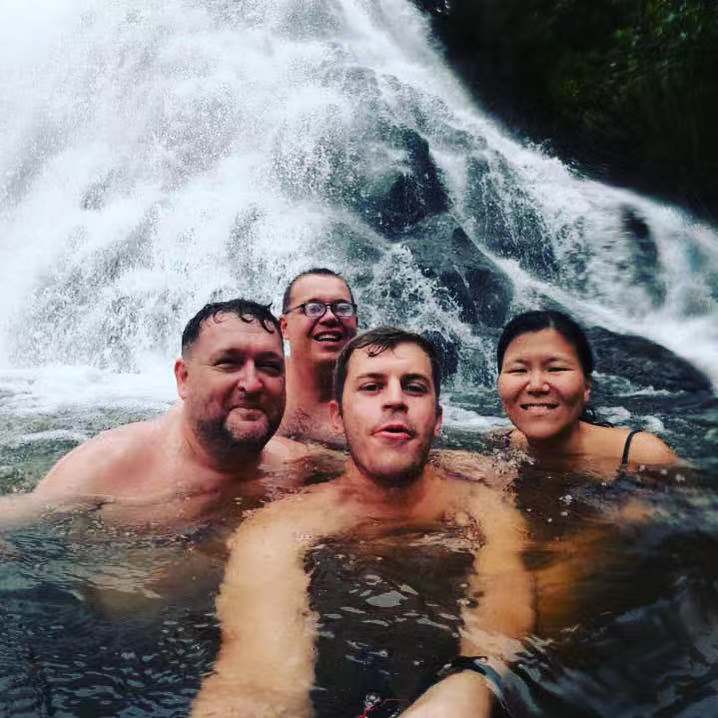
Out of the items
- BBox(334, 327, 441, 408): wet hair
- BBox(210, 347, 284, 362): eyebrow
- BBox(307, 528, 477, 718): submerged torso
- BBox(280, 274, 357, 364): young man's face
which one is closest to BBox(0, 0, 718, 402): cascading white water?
BBox(280, 274, 357, 364): young man's face

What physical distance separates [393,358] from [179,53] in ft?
48.3

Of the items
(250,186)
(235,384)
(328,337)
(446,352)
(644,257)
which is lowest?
(235,384)

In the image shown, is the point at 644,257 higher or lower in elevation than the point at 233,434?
higher

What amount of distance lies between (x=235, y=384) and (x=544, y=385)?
148 cm

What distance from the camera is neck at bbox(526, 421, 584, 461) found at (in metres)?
3.88

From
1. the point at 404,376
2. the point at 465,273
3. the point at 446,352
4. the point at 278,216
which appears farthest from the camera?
the point at 278,216

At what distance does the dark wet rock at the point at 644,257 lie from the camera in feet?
37.9

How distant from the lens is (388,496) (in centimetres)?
309

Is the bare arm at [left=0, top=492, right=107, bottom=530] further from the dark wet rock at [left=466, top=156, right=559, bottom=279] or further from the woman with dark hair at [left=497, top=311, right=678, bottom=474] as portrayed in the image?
the dark wet rock at [left=466, top=156, right=559, bottom=279]

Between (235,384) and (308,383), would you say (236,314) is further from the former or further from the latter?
(308,383)

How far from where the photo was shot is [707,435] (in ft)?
19.8

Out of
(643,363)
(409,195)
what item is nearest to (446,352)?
(643,363)

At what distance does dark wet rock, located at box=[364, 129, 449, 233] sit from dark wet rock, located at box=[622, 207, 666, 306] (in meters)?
3.13

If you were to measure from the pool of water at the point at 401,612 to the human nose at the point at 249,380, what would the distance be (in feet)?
2.12
